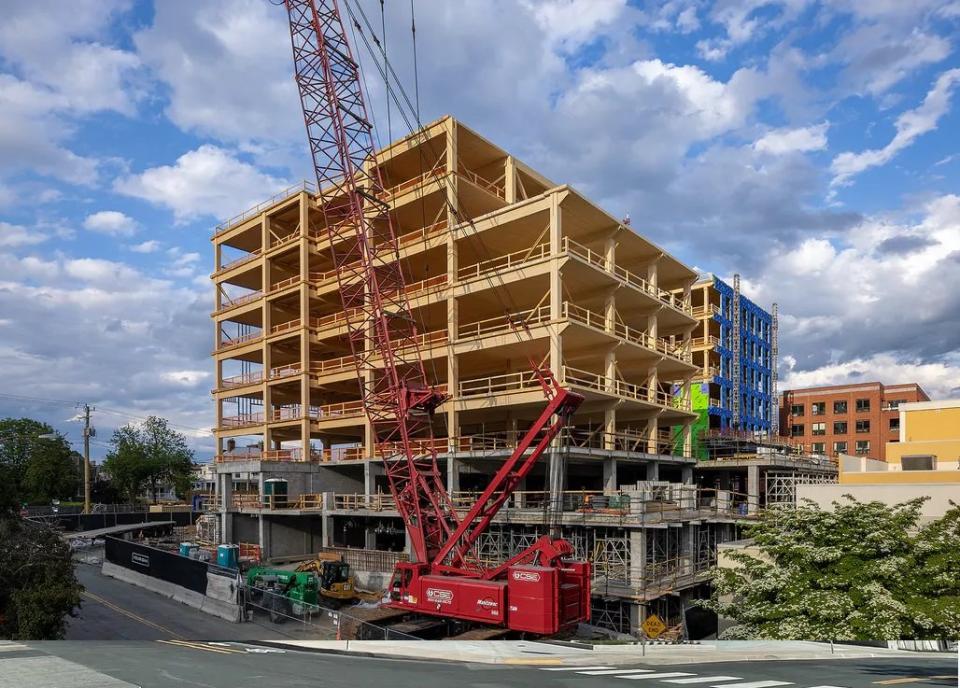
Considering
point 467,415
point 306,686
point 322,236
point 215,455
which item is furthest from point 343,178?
point 306,686

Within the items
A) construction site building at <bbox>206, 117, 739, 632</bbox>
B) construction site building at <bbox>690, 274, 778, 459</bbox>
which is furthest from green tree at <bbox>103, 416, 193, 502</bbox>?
construction site building at <bbox>690, 274, 778, 459</bbox>

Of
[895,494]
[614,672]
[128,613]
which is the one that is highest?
[895,494]

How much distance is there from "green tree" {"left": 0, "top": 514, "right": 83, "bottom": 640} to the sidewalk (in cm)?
1200

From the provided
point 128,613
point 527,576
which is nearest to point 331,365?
point 128,613

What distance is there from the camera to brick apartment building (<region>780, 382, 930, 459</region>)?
95.8m

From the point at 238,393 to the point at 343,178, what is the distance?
26.0 meters

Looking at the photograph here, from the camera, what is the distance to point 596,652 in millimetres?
18344

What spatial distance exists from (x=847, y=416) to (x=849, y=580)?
290ft

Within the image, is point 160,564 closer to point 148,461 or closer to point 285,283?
point 285,283

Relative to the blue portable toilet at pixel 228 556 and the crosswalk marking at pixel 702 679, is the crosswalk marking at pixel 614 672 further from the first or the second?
the blue portable toilet at pixel 228 556

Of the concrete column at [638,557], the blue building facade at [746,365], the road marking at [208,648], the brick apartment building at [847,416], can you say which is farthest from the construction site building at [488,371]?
the brick apartment building at [847,416]

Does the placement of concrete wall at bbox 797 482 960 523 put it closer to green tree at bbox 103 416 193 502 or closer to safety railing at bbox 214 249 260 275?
safety railing at bbox 214 249 260 275

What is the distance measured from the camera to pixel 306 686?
11.6m

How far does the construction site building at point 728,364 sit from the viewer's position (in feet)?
226
